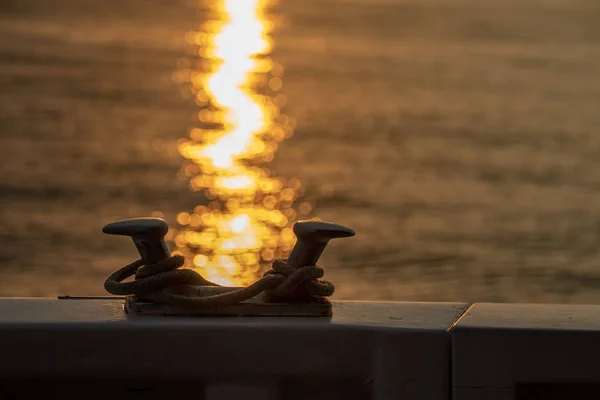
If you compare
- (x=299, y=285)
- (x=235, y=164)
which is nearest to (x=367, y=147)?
(x=235, y=164)

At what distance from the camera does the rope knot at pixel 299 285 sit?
2.11m

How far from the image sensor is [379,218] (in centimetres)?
827

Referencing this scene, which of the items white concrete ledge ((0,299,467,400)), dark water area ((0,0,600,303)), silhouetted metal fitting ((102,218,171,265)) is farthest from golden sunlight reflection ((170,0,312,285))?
white concrete ledge ((0,299,467,400))

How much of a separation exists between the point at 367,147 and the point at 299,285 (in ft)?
28.2

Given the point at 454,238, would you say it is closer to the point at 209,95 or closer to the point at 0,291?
the point at 0,291

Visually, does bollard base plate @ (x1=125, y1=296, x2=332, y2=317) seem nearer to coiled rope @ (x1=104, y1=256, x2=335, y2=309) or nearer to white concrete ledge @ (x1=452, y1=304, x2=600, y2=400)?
coiled rope @ (x1=104, y1=256, x2=335, y2=309)

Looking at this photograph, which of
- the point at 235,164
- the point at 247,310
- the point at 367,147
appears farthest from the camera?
the point at 367,147

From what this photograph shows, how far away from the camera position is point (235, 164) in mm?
9703

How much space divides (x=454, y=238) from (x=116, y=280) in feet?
18.6

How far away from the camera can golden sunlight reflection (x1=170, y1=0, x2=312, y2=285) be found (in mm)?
6980

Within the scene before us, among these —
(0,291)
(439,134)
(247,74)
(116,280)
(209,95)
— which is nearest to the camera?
(116,280)

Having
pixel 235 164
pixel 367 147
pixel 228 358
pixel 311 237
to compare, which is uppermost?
pixel 367 147

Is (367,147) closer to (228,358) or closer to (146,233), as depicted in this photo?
(146,233)

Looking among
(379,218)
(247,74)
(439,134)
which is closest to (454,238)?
(379,218)
